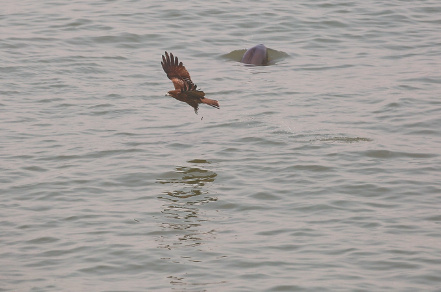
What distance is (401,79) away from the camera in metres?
14.6

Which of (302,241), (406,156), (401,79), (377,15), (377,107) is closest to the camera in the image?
(302,241)

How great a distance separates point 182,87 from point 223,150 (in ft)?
3.14

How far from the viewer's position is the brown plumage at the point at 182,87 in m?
11.8

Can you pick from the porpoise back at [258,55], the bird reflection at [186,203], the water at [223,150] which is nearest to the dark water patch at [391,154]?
the water at [223,150]

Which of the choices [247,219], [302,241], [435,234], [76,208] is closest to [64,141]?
[76,208]

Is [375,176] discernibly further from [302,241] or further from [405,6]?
[405,6]

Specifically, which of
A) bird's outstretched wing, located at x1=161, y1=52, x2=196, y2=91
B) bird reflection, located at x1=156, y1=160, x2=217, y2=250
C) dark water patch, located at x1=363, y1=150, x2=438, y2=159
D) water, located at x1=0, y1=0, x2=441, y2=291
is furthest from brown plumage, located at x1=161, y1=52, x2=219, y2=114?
dark water patch, located at x1=363, y1=150, x2=438, y2=159

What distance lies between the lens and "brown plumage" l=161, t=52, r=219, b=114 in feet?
38.9

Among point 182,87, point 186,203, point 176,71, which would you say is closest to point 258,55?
point 176,71

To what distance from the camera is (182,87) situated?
39.4 feet

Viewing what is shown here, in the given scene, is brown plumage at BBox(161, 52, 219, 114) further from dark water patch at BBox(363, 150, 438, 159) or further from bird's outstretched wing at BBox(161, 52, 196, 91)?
dark water patch at BBox(363, 150, 438, 159)

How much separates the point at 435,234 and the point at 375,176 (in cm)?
172

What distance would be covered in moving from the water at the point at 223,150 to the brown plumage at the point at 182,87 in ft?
1.99

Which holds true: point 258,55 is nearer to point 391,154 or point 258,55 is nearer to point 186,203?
point 391,154
